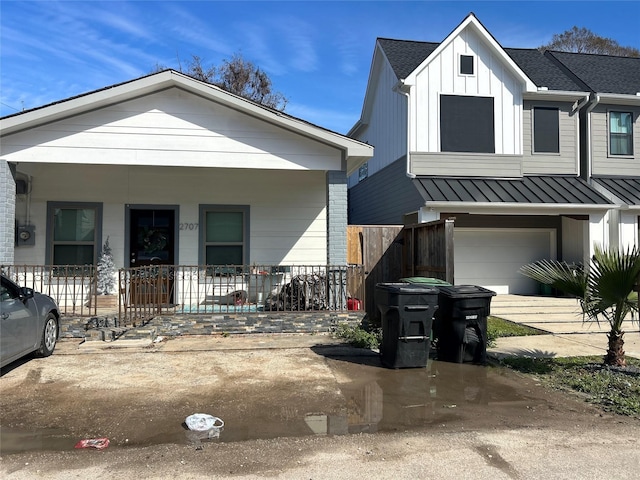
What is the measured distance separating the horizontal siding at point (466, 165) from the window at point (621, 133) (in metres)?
3.68

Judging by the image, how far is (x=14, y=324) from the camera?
584 centimetres

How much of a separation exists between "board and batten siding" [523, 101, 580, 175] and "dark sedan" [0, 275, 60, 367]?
13137mm

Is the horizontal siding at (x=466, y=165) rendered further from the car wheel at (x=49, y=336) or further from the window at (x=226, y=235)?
the car wheel at (x=49, y=336)

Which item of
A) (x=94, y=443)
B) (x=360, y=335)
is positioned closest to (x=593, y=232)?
(x=360, y=335)

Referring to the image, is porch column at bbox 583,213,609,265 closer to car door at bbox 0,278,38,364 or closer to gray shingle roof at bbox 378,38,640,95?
gray shingle roof at bbox 378,38,640,95

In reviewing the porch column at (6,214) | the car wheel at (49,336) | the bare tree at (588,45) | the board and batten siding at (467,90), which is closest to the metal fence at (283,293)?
the car wheel at (49,336)

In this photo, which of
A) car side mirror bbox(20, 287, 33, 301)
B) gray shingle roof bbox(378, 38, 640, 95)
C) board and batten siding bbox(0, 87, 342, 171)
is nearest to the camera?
car side mirror bbox(20, 287, 33, 301)

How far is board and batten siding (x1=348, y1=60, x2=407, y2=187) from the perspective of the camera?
14.4 meters

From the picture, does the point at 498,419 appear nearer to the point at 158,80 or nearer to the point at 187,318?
the point at 187,318

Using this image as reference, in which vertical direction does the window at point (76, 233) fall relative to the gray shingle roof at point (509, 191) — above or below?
below

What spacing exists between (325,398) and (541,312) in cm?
816

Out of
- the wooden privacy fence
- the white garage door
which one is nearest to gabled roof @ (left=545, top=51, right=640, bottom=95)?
the white garage door

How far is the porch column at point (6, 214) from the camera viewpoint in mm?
8523

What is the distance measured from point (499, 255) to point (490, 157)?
10.5ft
